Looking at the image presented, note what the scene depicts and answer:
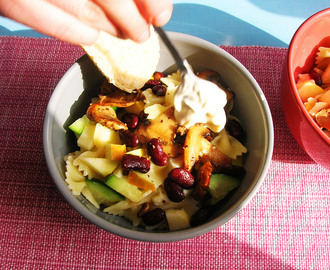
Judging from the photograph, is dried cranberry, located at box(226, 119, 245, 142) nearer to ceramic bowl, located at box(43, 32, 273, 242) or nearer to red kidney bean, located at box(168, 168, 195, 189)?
ceramic bowl, located at box(43, 32, 273, 242)

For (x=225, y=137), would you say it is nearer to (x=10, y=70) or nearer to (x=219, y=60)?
(x=219, y=60)

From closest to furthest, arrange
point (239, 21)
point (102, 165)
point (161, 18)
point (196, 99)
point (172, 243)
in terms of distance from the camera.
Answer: point (161, 18)
point (196, 99)
point (102, 165)
point (172, 243)
point (239, 21)

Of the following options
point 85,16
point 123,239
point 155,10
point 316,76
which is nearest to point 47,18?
point 85,16

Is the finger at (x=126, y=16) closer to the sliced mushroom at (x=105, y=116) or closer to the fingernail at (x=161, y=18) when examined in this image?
the fingernail at (x=161, y=18)

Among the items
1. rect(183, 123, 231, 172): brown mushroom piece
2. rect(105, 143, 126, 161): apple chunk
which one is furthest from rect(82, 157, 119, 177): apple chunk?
rect(183, 123, 231, 172): brown mushroom piece

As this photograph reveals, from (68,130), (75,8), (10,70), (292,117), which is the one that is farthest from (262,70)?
(10,70)

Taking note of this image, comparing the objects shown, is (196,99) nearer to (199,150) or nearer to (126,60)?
(199,150)
